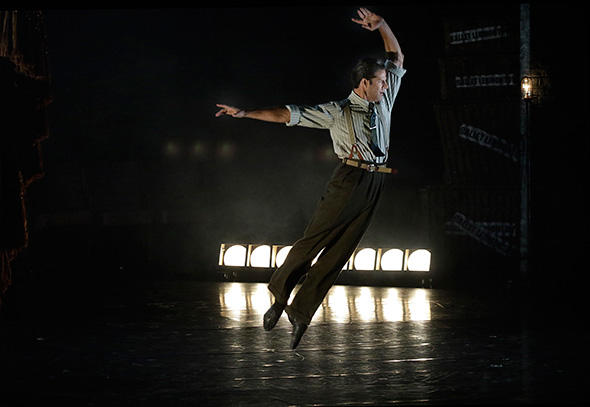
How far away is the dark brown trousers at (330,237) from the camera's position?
528cm

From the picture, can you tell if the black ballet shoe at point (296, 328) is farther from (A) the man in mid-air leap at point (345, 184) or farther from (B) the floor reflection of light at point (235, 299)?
(B) the floor reflection of light at point (235, 299)

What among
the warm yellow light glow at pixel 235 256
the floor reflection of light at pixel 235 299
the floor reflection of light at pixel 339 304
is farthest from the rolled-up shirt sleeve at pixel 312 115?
the warm yellow light glow at pixel 235 256

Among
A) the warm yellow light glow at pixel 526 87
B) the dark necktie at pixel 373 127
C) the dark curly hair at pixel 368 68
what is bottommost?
the dark necktie at pixel 373 127

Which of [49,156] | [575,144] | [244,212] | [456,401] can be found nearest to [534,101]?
[575,144]

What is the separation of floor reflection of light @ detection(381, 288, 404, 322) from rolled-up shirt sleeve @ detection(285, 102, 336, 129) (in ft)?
9.25

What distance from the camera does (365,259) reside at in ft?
35.4

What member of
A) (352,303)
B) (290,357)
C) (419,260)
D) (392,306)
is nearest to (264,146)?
(419,260)

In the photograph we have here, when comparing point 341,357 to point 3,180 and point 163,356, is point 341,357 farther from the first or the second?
point 3,180

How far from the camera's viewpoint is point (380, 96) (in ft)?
17.5

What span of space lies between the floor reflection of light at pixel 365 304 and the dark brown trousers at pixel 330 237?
2.28 meters

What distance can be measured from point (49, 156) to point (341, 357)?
20321mm

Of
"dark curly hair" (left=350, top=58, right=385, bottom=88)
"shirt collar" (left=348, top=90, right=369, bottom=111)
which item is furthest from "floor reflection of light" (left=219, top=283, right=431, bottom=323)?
"dark curly hair" (left=350, top=58, right=385, bottom=88)

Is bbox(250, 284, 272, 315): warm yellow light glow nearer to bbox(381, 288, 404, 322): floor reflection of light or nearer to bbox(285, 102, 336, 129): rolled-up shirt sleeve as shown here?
bbox(381, 288, 404, 322): floor reflection of light

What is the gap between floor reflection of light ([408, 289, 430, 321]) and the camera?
7.66 meters
